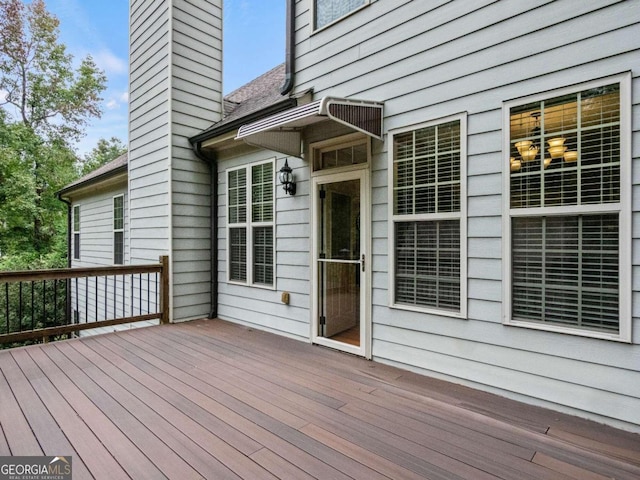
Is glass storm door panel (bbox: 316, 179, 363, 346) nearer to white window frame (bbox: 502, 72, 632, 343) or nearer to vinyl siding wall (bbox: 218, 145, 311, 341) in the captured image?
vinyl siding wall (bbox: 218, 145, 311, 341)

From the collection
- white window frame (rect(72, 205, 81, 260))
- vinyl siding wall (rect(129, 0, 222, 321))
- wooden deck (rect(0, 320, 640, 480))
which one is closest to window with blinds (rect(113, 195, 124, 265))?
vinyl siding wall (rect(129, 0, 222, 321))

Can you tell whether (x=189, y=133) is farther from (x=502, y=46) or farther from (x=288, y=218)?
(x=502, y=46)

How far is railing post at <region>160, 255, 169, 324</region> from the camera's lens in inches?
191

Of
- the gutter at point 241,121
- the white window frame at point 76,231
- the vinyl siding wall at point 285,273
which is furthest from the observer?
the white window frame at point 76,231

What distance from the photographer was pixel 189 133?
5148 mm

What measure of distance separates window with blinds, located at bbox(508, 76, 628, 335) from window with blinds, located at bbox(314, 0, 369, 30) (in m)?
2.06

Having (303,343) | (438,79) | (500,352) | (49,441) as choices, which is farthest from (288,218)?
(49,441)

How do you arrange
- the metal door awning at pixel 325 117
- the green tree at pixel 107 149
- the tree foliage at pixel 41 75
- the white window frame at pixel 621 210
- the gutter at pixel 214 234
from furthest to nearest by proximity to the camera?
the green tree at pixel 107 149 < the tree foliage at pixel 41 75 < the gutter at pixel 214 234 < the metal door awning at pixel 325 117 < the white window frame at pixel 621 210

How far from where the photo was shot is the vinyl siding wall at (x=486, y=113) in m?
2.16

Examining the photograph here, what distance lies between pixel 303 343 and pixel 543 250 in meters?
2.60

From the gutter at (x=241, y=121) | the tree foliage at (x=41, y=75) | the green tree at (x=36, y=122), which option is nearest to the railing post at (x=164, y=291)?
the gutter at (x=241, y=121)

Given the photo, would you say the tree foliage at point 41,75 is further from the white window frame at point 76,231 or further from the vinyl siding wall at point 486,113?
the vinyl siding wall at point 486,113

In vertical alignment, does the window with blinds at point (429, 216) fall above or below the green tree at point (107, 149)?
below

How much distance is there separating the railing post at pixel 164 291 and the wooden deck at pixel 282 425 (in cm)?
Result: 149
